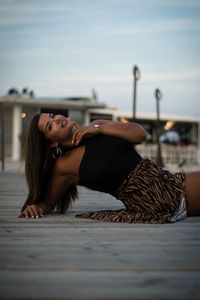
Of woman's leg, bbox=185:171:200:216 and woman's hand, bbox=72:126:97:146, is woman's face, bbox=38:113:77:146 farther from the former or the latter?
woman's leg, bbox=185:171:200:216

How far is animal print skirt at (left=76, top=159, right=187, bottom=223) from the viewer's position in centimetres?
334

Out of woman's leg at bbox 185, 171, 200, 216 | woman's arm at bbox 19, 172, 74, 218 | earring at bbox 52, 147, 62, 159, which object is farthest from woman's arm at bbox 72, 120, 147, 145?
woman's leg at bbox 185, 171, 200, 216

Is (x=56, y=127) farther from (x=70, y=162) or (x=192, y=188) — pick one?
(x=192, y=188)

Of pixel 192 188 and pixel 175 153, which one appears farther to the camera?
pixel 175 153

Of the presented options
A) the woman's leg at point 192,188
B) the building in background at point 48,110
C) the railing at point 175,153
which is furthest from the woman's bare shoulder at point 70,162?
the railing at point 175,153

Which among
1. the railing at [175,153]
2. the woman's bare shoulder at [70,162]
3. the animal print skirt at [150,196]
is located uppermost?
the woman's bare shoulder at [70,162]

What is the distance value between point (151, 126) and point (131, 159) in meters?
26.9

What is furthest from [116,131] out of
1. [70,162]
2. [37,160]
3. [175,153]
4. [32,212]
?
[175,153]

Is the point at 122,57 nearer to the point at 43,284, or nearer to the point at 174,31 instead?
the point at 174,31

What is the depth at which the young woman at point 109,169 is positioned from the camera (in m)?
3.33

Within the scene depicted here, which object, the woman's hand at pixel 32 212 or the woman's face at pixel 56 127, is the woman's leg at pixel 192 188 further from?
the woman's hand at pixel 32 212

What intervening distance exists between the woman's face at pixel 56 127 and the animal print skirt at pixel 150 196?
1.49ft

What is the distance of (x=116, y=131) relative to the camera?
3369mm

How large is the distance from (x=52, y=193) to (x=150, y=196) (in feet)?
2.14
